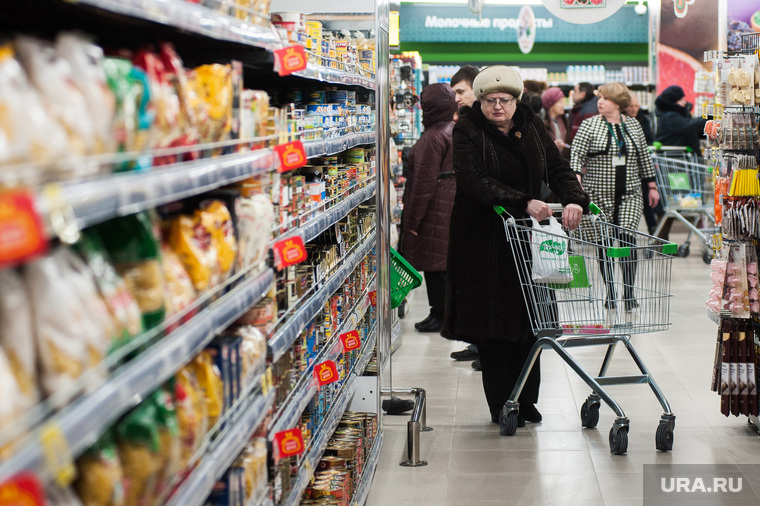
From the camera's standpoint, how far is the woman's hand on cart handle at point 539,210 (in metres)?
4.31

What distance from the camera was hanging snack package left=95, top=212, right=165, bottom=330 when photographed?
4.98ft

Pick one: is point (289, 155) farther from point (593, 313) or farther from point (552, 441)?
point (552, 441)

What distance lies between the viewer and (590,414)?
4707mm

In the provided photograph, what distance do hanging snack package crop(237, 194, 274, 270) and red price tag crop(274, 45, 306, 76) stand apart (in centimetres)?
33

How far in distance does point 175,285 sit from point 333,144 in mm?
1725

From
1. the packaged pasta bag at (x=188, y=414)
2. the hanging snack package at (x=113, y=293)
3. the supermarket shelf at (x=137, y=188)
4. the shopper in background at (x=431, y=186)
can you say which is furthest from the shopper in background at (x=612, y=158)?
the hanging snack package at (x=113, y=293)

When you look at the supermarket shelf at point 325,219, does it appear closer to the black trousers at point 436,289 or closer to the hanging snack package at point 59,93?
the hanging snack package at point 59,93

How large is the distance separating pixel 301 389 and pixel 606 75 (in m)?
14.5

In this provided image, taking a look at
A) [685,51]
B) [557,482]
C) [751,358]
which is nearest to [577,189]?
[751,358]

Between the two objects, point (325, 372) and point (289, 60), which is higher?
point (289, 60)

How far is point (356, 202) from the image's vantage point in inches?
157

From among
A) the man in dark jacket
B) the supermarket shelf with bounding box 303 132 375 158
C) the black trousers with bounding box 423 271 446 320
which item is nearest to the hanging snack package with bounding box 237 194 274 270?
the supermarket shelf with bounding box 303 132 375 158

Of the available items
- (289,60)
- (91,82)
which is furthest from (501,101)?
(91,82)

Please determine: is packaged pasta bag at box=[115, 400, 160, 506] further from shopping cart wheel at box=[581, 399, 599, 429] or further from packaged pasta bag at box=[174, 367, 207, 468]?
shopping cart wheel at box=[581, 399, 599, 429]
